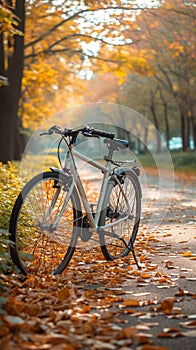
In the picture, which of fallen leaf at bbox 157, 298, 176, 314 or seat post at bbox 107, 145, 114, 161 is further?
seat post at bbox 107, 145, 114, 161

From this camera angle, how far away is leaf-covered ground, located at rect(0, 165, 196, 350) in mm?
3973

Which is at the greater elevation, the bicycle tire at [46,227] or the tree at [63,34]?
the tree at [63,34]

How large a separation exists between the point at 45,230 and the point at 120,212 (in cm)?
143

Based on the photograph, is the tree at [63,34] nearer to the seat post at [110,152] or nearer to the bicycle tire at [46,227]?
the seat post at [110,152]

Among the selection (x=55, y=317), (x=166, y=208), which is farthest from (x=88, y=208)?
(x=166, y=208)

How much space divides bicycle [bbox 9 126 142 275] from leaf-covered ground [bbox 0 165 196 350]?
9.6 inches

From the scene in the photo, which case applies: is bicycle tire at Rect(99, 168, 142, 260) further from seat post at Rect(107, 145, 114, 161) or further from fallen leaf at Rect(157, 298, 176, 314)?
fallen leaf at Rect(157, 298, 176, 314)

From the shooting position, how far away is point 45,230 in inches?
227

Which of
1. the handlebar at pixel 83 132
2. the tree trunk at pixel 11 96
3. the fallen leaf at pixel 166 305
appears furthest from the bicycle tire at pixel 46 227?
the tree trunk at pixel 11 96

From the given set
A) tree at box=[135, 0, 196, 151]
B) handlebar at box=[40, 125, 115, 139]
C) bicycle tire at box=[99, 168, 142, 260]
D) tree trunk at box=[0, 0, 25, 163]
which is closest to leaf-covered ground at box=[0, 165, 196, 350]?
bicycle tire at box=[99, 168, 142, 260]

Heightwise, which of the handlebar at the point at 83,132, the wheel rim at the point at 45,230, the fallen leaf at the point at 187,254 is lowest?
the fallen leaf at the point at 187,254

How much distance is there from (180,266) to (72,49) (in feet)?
56.0

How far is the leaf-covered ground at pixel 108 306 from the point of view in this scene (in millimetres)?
3973

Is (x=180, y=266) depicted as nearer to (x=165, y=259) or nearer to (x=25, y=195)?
(x=165, y=259)
